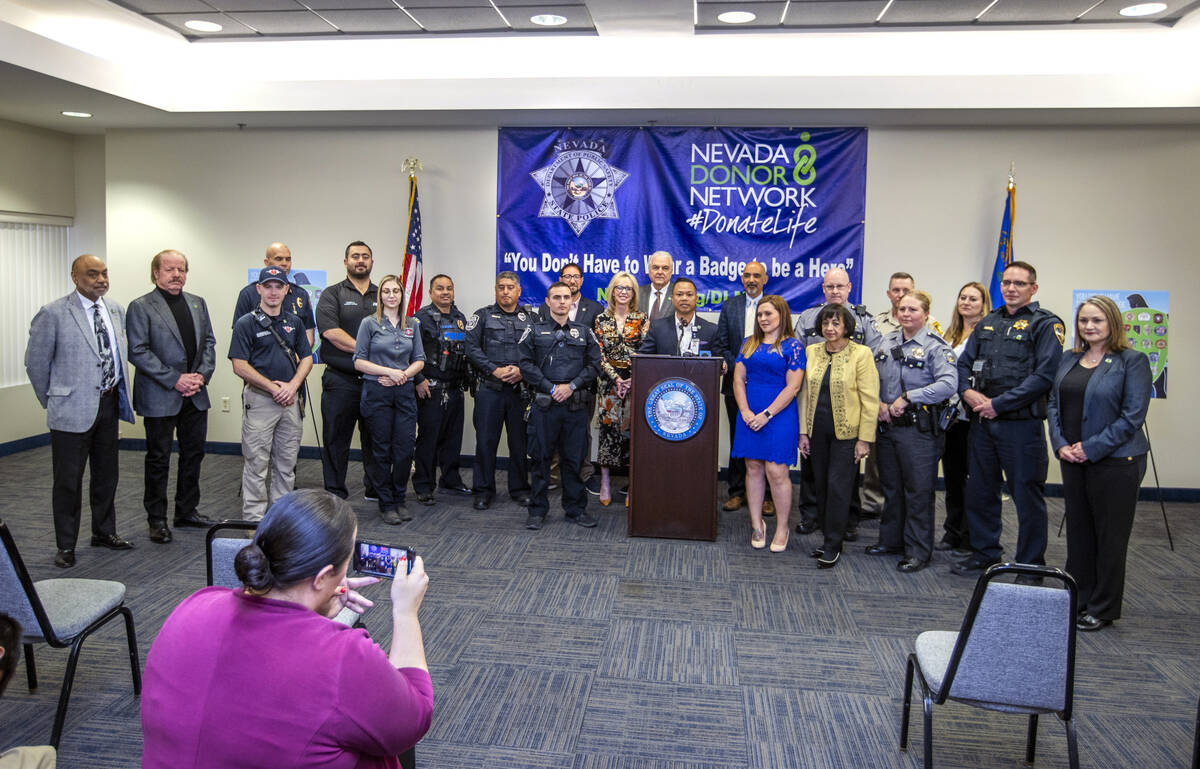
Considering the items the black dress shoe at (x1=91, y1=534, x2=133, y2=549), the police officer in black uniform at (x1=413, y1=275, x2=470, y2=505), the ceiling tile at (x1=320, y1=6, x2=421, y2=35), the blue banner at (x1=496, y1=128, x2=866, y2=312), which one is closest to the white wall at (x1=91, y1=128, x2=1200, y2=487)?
the blue banner at (x1=496, y1=128, x2=866, y2=312)

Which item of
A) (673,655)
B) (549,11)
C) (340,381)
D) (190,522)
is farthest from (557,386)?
(549,11)

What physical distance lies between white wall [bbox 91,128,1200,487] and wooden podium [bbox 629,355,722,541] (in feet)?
7.85

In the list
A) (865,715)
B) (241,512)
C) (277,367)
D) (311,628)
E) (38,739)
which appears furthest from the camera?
(241,512)

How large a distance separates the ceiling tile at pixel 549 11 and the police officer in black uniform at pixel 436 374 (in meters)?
1.89

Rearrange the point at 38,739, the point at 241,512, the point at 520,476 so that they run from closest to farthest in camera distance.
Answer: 1. the point at 38,739
2. the point at 241,512
3. the point at 520,476

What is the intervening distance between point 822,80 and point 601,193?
6.17 feet

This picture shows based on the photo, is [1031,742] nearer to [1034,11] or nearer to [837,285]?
[837,285]

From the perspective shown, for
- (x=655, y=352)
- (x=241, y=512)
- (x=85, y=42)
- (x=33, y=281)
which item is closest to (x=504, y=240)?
(x=655, y=352)

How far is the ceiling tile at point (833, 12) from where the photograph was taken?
5.37 metres

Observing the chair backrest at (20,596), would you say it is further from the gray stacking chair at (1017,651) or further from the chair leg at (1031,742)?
the chair leg at (1031,742)

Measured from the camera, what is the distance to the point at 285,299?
5.43 meters

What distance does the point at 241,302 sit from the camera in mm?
5828

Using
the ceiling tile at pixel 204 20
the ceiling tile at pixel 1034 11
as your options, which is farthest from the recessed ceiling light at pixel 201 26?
the ceiling tile at pixel 1034 11

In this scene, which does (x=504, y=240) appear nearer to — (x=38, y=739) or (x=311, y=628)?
(x=38, y=739)
